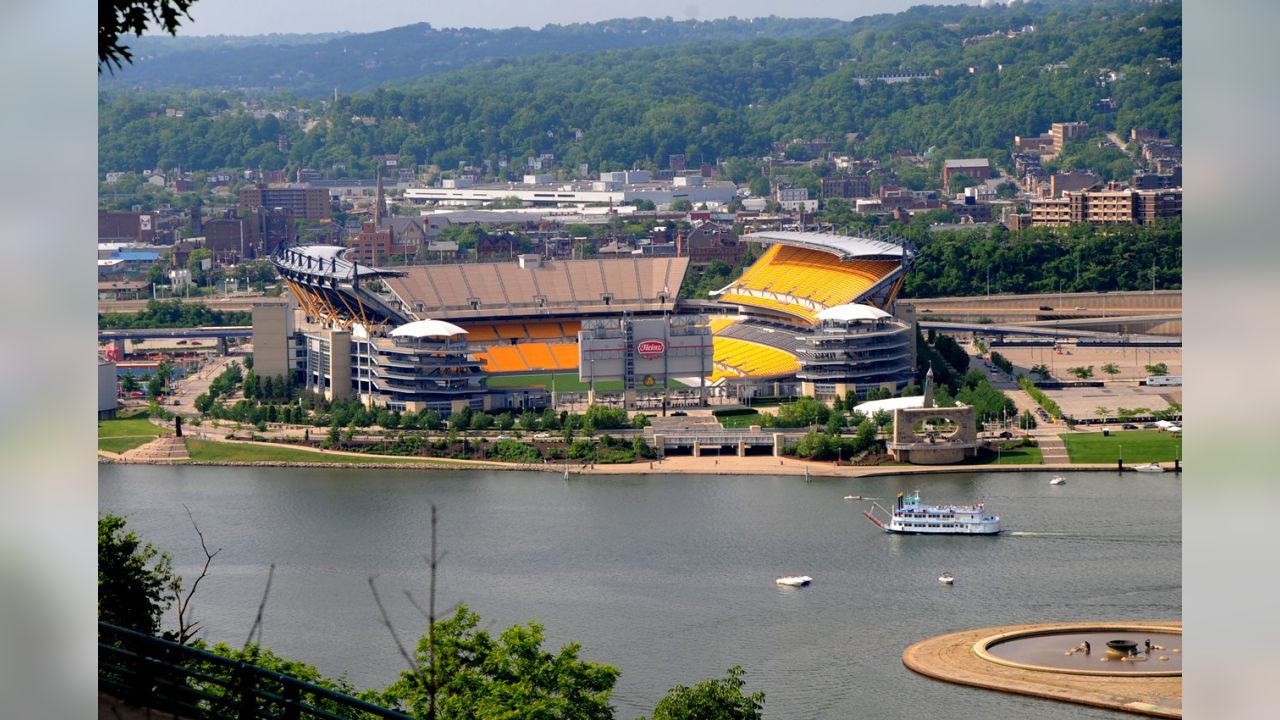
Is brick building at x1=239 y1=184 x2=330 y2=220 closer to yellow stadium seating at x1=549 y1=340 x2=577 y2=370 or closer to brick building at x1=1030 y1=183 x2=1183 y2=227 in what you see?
brick building at x1=1030 y1=183 x2=1183 y2=227

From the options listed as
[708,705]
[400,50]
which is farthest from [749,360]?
[400,50]

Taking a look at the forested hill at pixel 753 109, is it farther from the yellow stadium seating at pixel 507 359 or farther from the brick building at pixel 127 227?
the yellow stadium seating at pixel 507 359

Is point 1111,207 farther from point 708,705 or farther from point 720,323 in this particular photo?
point 708,705

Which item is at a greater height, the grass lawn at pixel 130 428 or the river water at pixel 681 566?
the grass lawn at pixel 130 428

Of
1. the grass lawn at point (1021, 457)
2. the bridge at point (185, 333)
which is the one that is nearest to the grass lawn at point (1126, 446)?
the grass lawn at point (1021, 457)

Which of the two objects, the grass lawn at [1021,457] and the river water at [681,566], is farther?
the grass lawn at [1021,457]
